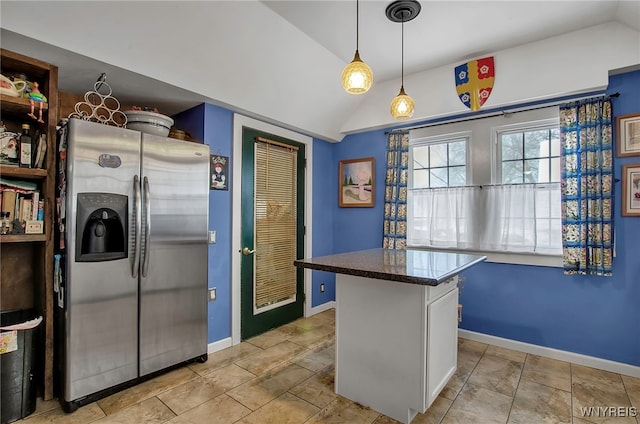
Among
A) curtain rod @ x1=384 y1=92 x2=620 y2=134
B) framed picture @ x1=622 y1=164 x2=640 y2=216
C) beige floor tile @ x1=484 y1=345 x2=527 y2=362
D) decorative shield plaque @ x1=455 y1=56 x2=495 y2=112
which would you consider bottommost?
beige floor tile @ x1=484 y1=345 x2=527 y2=362

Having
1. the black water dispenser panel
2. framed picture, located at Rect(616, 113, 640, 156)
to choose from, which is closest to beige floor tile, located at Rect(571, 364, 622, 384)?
framed picture, located at Rect(616, 113, 640, 156)

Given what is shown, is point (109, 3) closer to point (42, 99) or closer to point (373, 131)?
point (42, 99)

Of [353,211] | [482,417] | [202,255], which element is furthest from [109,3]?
[482,417]

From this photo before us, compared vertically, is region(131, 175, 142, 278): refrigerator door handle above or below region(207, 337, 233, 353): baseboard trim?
above

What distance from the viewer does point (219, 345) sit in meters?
2.96

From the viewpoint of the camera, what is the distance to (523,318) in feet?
9.84

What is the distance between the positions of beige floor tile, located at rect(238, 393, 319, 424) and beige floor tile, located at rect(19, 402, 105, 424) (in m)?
0.92

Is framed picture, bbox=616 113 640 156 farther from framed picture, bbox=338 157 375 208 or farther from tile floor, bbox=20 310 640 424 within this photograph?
framed picture, bbox=338 157 375 208

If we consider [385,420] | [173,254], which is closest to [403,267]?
[385,420]

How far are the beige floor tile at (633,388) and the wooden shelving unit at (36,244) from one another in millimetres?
3948

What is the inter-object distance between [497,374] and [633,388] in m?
0.93

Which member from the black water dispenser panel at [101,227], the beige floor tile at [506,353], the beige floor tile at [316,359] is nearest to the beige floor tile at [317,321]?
the beige floor tile at [316,359]

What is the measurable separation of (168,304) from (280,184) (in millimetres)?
1728

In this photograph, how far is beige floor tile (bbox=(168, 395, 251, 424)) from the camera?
1941mm
